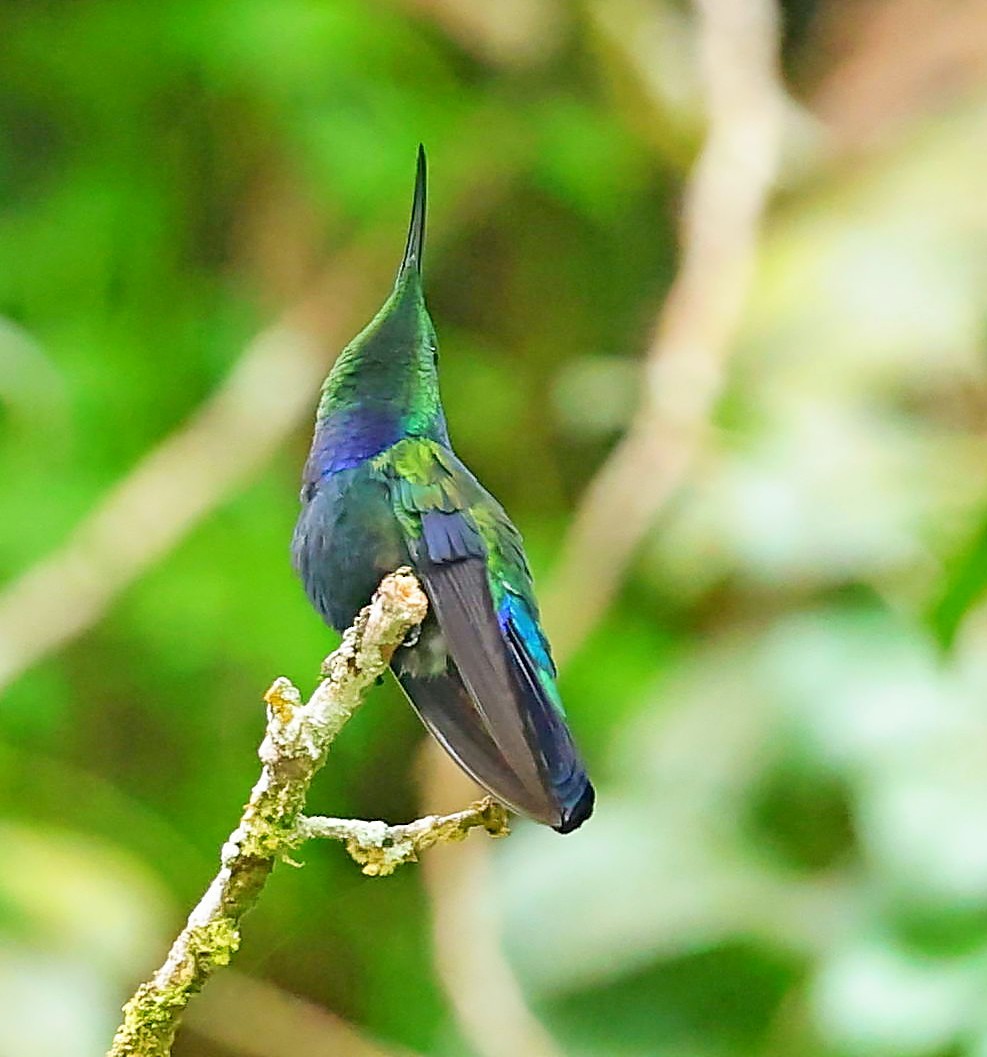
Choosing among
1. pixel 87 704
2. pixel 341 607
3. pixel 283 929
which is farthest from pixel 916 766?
pixel 87 704

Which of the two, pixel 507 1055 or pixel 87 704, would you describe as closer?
pixel 507 1055

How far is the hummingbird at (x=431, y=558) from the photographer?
1033mm

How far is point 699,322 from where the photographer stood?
3.49 m

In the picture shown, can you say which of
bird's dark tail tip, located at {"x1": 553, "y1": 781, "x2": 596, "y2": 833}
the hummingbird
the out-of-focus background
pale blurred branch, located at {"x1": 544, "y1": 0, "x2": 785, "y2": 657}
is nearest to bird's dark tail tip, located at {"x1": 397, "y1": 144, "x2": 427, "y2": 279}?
the hummingbird

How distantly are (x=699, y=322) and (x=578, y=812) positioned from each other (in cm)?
256

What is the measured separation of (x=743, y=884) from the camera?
301 centimetres

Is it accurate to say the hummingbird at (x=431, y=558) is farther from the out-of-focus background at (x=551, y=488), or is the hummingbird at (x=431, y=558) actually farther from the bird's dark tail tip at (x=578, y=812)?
the out-of-focus background at (x=551, y=488)

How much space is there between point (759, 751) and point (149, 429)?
1.75 m

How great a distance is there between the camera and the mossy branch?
41.4 inches

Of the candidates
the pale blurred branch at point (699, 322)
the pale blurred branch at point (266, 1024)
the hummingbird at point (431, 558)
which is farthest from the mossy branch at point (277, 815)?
the pale blurred branch at point (266, 1024)

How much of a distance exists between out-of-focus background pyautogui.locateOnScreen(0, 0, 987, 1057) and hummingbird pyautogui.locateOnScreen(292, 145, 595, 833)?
0.69m

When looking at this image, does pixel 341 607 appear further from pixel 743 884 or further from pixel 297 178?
pixel 297 178

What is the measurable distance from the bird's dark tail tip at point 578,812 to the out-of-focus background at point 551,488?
2.66ft

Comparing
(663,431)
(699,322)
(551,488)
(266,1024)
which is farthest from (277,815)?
(551,488)
